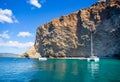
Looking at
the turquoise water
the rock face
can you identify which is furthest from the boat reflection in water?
the rock face

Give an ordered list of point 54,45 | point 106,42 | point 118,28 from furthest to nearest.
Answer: point 54,45 → point 106,42 → point 118,28

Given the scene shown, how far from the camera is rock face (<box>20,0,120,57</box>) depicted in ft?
440

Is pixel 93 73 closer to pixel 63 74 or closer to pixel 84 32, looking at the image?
pixel 63 74

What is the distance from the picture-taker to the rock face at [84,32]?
13425 centimetres

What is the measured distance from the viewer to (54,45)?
A: 167125mm

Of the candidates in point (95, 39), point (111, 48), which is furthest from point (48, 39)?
point (111, 48)

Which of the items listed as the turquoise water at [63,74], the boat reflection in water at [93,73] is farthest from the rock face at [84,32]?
the turquoise water at [63,74]

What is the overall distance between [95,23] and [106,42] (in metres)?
16.8

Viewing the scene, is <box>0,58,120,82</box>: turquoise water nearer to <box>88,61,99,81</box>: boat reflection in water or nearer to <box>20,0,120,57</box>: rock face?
<box>88,61,99,81</box>: boat reflection in water

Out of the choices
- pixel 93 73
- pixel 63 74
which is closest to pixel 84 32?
pixel 93 73

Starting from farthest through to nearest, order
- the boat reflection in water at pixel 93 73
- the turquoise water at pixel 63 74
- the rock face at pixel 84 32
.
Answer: the rock face at pixel 84 32 < the boat reflection in water at pixel 93 73 < the turquoise water at pixel 63 74

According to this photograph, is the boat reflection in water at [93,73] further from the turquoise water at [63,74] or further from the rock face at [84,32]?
the rock face at [84,32]

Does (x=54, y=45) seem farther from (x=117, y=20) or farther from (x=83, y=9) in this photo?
(x=117, y=20)

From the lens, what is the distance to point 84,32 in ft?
504
